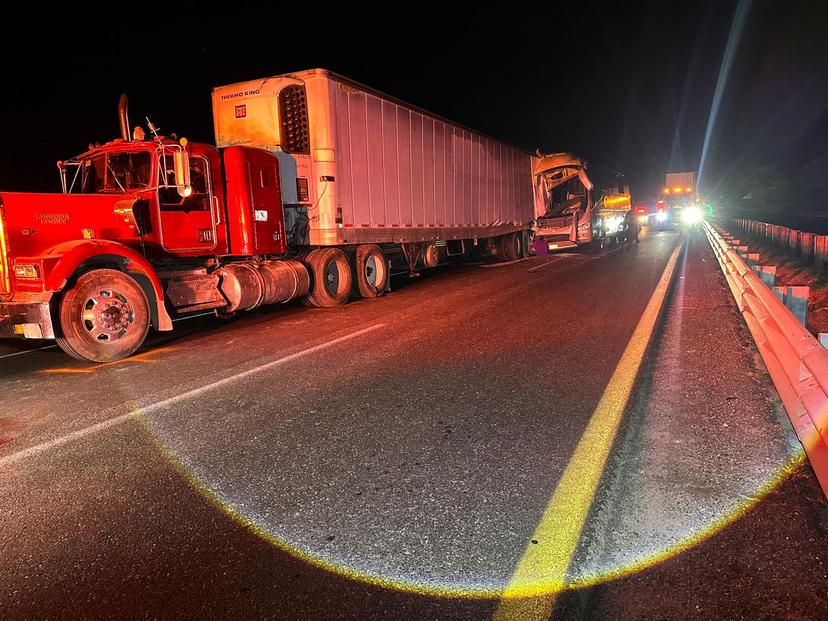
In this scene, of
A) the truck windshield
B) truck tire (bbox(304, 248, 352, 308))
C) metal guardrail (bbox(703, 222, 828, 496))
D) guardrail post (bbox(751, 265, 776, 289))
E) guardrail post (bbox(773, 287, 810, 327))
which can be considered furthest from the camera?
truck tire (bbox(304, 248, 352, 308))

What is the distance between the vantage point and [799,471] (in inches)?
137

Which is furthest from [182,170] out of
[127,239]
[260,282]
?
[260,282]

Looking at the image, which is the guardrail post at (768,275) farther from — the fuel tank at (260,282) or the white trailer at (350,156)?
the fuel tank at (260,282)

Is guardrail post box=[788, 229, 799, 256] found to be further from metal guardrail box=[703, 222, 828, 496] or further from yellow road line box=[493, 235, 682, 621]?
yellow road line box=[493, 235, 682, 621]

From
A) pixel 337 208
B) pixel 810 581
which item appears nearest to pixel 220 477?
pixel 810 581

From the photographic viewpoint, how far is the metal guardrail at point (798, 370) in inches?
129

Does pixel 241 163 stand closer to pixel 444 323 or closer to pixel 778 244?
pixel 444 323

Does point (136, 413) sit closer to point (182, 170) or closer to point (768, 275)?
point (182, 170)

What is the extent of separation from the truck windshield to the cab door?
0.23m

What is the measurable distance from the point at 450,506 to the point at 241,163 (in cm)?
736

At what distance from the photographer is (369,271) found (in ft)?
40.4

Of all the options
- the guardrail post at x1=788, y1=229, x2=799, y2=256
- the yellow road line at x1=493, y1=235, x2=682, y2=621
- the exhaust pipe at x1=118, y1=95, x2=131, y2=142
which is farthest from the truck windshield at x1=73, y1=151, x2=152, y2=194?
the guardrail post at x1=788, y1=229, x2=799, y2=256

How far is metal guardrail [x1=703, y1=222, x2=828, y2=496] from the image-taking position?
3281 millimetres

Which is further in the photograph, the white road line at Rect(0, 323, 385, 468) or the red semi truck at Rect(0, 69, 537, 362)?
the red semi truck at Rect(0, 69, 537, 362)
